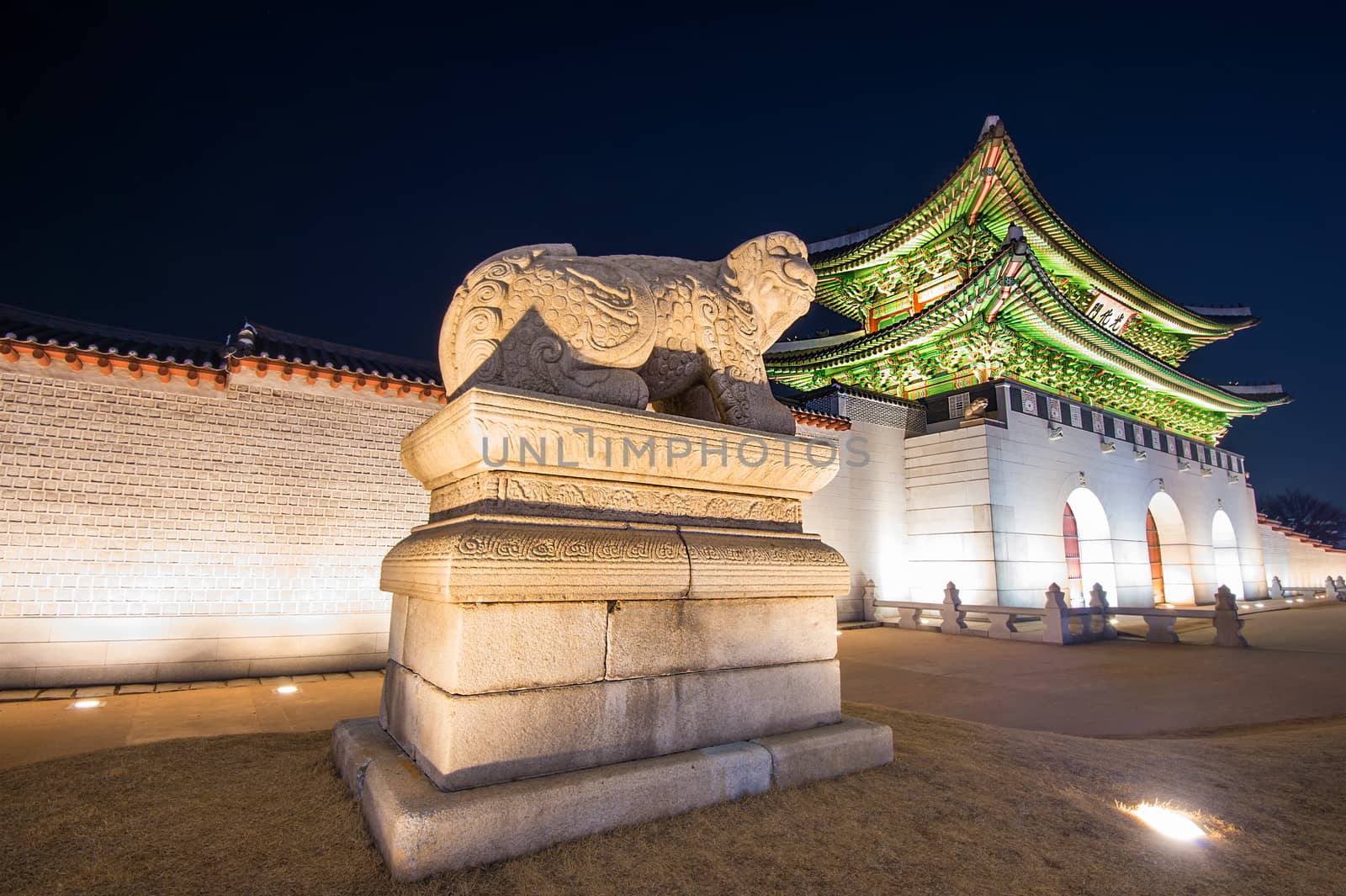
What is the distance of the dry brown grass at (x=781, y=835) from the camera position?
175 cm

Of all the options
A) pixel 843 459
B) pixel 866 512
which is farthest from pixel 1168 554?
pixel 843 459

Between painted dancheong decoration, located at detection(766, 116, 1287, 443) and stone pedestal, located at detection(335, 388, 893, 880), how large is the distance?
37.0 ft

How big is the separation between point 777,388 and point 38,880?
1844 centimetres

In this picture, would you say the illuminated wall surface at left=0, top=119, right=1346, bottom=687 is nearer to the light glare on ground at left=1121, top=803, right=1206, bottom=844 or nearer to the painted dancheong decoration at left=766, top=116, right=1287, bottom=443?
the painted dancheong decoration at left=766, top=116, right=1287, bottom=443

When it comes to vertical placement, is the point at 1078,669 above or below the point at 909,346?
below

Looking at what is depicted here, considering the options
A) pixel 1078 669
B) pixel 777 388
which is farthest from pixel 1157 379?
pixel 1078 669

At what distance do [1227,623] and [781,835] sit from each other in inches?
402

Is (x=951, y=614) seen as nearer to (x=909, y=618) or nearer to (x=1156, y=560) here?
(x=909, y=618)

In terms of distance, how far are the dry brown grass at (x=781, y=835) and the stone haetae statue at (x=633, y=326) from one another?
5.27 feet

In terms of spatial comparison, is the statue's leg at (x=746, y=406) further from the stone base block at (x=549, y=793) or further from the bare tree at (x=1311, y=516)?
the bare tree at (x=1311, y=516)

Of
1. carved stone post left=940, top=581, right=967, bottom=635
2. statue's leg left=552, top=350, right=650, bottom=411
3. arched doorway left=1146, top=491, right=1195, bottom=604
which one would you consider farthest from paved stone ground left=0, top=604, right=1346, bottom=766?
arched doorway left=1146, top=491, right=1195, bottom=604

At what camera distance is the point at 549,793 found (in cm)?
192

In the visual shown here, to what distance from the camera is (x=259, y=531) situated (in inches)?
278

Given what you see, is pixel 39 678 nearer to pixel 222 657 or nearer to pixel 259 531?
pixel 222 657
